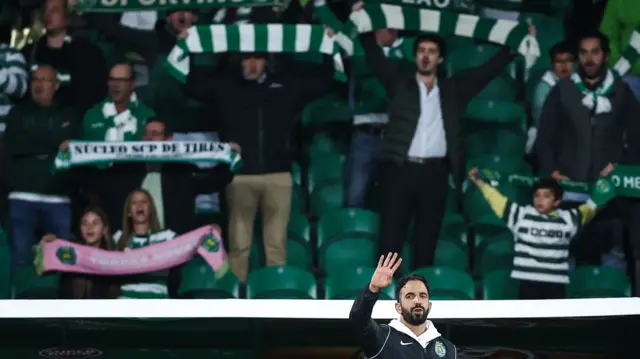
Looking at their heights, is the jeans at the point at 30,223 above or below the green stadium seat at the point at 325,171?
below

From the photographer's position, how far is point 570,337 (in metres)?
7.40

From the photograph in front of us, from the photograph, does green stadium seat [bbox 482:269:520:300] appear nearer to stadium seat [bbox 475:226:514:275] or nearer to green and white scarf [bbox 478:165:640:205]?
stadium seat [bbox 475:226:514:275]

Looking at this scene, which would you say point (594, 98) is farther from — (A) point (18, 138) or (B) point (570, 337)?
(A) point (18, 138)

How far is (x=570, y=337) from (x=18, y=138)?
3.52 meters

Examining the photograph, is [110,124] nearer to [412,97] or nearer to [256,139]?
[256,139]

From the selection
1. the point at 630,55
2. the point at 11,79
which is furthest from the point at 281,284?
the point at 630,55

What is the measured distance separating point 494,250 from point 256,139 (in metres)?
1.63

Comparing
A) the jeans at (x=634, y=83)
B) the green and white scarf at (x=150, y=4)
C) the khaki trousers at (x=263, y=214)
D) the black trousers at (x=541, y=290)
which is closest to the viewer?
the black trousers at (x=541, y=290)

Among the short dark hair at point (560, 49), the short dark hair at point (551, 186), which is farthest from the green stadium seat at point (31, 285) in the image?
the short dark hair at point (560, 49)

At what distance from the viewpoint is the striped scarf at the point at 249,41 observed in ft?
26.0

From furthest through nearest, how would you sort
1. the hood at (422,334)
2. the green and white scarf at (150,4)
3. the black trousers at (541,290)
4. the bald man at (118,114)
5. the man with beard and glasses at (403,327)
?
the green and white scarf at (150,4), the bald man at (118,114), the black trousers at (541,290), the hood at (422,334), the man with beard and glasses at (403,327)

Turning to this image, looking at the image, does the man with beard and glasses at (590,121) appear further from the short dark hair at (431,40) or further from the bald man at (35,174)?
the bald man at (35,174)

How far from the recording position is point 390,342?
4.74 metres

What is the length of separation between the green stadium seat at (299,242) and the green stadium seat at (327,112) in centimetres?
68
